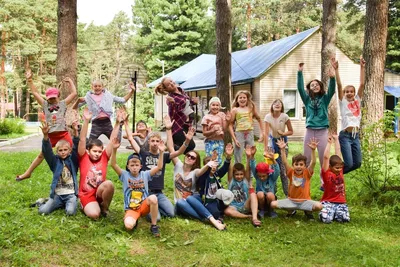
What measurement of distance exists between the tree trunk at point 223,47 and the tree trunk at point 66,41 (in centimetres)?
400

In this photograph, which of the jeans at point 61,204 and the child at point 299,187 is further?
the child at point 299,187

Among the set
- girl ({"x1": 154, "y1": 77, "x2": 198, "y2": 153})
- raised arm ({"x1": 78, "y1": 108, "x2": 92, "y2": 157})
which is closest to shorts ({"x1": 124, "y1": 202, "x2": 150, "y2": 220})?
raised arm ({"x1": 78, "y1": 108, "x2": 92, "y2": 157})

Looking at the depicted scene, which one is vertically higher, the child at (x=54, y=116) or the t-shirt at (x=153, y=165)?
the child at (x=54, y=116)

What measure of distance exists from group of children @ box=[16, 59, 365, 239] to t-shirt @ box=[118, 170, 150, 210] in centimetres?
1

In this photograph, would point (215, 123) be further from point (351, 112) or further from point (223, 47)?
point (223, 47)

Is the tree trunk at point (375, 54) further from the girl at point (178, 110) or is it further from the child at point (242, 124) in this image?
the girl at point (178, 110)

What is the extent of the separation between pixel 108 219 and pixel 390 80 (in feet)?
72.3

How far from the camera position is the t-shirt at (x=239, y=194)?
18.9ft

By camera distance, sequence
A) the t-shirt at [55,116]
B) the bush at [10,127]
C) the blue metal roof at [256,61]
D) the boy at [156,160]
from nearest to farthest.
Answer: the boy at [156,160] < the t-shirt at [55,116] < the blue metal roof at [256,61] < the bush at [10,127]

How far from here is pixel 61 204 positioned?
5.48 m

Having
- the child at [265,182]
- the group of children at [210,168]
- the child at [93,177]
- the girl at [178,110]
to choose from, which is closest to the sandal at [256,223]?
the group of children at [210,168]

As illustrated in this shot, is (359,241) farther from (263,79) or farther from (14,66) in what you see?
(14,66)

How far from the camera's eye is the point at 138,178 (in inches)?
206

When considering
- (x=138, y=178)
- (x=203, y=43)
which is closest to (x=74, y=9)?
(x=138, y=178)
